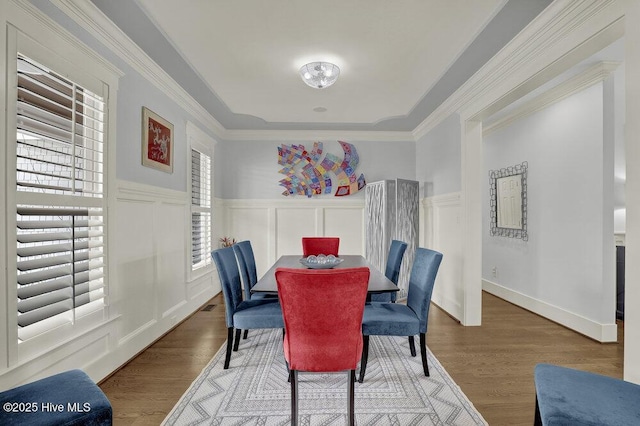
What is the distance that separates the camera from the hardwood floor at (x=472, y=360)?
1.99 meters

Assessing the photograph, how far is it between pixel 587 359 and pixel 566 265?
1.14 m

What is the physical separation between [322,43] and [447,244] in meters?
2.81

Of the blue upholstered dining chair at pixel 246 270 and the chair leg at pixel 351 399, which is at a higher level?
the blue upholstered dining chair at pixel 246 270

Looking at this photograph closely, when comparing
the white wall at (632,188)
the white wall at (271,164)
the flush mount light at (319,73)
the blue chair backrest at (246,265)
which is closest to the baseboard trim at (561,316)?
the white wall at (632,188)

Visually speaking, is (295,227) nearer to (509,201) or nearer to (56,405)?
(509,201)

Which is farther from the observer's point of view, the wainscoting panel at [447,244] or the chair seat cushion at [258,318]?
the wainscoting panel at [447,244]

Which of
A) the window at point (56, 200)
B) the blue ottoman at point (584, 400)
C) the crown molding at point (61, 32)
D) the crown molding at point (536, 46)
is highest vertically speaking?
the crown molding at point (536, 46)

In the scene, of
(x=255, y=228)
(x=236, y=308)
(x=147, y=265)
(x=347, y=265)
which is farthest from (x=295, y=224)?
(x=236, y=308)

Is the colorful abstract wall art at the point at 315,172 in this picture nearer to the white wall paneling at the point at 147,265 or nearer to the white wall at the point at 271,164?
the white wall at the point at 271,164

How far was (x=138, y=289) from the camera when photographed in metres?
2.72

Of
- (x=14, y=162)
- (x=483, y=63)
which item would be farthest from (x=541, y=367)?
(x=14, y=162)

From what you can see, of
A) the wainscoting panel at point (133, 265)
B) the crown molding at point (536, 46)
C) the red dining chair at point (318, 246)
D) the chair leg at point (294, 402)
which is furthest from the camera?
the red dining chair at point (318, 246)

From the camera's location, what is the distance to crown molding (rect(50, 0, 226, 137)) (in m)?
1.99

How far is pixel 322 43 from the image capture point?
8.29ft
